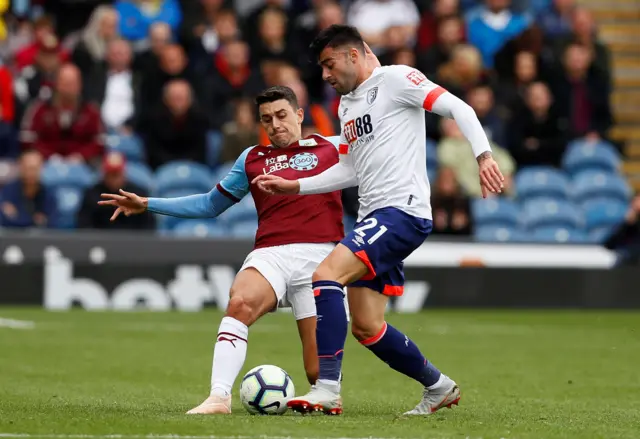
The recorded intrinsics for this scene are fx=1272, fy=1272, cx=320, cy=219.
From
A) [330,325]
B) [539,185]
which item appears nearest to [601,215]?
[539,185]

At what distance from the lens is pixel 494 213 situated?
17953 mm

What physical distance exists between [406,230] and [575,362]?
4765 mm

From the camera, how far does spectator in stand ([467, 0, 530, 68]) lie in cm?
2014

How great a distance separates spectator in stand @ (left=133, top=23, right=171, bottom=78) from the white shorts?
10787mm

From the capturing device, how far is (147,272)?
53.1ft

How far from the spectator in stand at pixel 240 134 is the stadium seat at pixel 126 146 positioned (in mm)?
1208

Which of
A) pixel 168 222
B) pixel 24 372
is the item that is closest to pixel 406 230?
pixel 24 372

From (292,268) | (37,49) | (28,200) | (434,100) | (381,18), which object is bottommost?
(28,200)

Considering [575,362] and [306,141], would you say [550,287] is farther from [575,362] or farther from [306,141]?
[306,141]

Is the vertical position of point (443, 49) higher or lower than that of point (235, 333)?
higher

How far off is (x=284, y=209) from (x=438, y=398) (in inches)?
61.3

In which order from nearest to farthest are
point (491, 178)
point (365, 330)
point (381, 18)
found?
1. point (491, 178)
2. point (365, 330)
3. point (381, 18)

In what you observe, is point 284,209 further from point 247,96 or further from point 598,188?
point 598,188

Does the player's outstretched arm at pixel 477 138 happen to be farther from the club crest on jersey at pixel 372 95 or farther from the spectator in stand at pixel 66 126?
the spectator in stand at pixel 66 126
